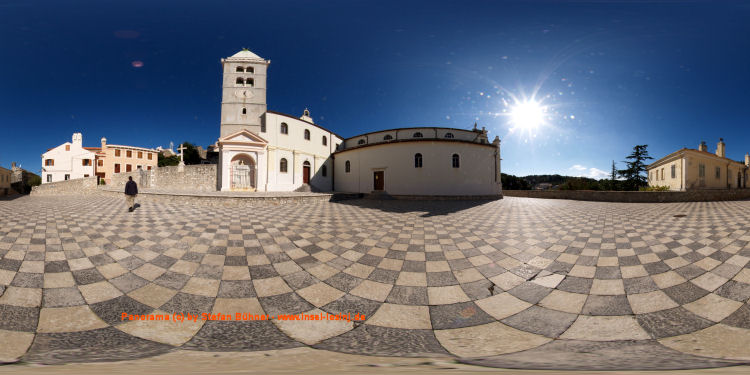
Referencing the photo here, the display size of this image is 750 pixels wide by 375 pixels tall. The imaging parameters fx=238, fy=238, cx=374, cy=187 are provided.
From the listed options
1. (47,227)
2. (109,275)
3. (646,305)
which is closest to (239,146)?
(47,227)

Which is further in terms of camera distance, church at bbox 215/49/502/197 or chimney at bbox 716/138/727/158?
chimney at bbox 716/138/727/158

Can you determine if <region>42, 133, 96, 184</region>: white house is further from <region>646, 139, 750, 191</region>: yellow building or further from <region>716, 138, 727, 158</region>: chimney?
<region>716, 138, 727, 158</region>: chimney

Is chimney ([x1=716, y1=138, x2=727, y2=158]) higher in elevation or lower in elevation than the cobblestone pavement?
higher

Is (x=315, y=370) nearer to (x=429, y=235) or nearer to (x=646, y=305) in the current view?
(x=646, y=305)

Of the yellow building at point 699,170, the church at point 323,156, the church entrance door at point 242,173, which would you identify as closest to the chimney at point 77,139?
the church at point 323,156

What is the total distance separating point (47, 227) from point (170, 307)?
529 centimetres

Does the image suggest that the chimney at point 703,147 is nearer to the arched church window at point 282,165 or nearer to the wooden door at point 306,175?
the wooden door at point 306,175

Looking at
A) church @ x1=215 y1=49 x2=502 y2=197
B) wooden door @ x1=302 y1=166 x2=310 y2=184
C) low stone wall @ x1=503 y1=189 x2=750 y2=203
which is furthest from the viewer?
wooden door @ x1=302 y1=166 x2=310 y2=184

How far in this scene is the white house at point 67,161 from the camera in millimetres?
30219

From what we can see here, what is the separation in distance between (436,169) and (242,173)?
48.5 ft

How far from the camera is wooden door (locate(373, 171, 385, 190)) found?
18.6 m

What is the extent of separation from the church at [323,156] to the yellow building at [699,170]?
17810 millimetres

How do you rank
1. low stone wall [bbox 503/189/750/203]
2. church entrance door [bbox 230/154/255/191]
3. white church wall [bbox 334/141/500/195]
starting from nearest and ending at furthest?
A: 1. low stone wall [bbox 503/189/750/203]
2. white church wall [bbox 334/141/500/195]
3. church entrance door [bbox 230/154/255/191]

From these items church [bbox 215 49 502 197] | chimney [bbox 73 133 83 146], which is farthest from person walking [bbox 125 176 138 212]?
chimney [bbox 73 133 83 146]
